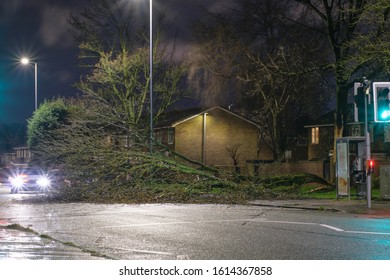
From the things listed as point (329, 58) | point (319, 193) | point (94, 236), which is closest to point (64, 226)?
point (94, 236)

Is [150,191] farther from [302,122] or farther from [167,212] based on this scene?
[302,122]

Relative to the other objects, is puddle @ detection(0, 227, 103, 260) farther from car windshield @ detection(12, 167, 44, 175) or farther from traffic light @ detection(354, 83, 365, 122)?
car windshield @ detection(12, 167, 44, 175)

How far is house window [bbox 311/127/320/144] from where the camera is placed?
6650cm

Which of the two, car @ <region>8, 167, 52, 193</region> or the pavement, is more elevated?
car @ <region>8, 167, 52, 193</region>

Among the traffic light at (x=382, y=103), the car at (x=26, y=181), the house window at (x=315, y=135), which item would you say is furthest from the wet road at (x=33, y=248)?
the house window at (x=315, y=135)

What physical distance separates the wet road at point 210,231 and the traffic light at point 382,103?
3.37 m

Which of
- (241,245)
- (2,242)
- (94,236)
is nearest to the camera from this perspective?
(241,245)

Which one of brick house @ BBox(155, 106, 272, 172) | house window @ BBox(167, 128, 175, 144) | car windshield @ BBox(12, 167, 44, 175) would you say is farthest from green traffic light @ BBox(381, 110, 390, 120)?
house window @ BBox(167, 128, 175, 144)

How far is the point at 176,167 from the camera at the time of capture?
23.6 m

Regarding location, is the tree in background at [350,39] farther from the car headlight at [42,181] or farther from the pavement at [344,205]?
the car headlight at [42,181]

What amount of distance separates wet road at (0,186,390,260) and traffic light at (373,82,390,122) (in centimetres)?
337

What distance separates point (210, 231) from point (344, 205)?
8332mm

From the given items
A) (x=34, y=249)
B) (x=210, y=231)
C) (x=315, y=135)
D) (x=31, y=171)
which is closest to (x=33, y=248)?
(x=34, y=249)

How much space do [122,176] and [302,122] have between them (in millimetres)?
53982
